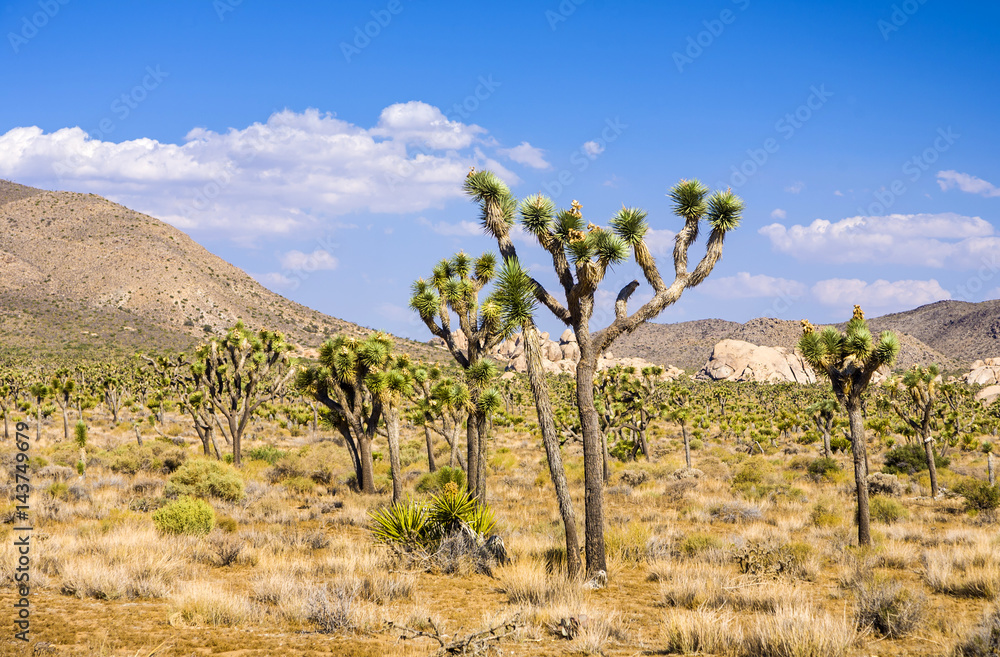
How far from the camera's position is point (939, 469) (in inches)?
1087

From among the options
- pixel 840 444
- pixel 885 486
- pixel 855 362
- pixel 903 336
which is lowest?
pixel 885 486

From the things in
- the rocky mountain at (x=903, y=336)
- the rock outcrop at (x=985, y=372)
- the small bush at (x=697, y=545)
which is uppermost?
the rocky mountain at (x=903, y=336)

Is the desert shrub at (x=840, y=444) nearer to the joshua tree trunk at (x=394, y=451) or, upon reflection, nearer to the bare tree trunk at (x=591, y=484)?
the joshua tree trunk at (x=394, y=451)

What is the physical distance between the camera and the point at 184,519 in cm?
1422

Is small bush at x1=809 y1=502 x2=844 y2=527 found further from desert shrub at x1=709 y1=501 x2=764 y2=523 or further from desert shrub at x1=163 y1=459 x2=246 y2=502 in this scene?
desert shrub at x1=163 y1=459 x2=246 y2=502

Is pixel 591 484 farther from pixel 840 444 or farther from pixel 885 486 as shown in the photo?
pixel 840 444

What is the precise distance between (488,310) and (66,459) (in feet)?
74.7

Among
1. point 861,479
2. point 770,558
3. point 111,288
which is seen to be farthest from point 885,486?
point 111,288

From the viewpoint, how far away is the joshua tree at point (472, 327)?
50.4 feet

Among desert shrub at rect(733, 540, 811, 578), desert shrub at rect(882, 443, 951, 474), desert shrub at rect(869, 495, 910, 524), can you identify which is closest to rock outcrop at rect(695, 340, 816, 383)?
desert shrub at rect(882, 443, 951, 474)

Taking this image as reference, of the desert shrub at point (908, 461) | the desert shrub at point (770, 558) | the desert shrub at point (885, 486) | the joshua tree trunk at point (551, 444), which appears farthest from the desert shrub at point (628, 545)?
the desert shrub at point (908, 461)

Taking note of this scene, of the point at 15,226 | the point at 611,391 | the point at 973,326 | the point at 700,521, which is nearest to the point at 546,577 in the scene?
the point at 700,521

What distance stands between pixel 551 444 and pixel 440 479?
1179 cm

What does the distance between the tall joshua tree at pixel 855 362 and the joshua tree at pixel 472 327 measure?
7132 mm
